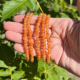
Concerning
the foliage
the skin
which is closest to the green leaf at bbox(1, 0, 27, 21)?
the foliage

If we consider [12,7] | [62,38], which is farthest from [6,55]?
[62,38]

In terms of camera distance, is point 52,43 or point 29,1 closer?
point 29,1

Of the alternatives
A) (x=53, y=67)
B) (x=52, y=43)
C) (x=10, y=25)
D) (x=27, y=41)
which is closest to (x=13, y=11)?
(x=10, y=25)

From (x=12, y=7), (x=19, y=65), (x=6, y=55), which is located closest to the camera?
(x=12, y=7)

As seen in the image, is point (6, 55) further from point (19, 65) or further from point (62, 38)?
point (62, 38)

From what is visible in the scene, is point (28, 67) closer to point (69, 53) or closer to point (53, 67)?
point (53, 67)

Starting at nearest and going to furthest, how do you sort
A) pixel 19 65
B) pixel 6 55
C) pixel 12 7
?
pixel 12 7 → pixel 6 55 → pixel 19 65

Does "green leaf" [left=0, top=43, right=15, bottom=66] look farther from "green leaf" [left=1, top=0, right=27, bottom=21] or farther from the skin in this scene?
"green leaf" [left=1, top=0, right=27, bottom=21]

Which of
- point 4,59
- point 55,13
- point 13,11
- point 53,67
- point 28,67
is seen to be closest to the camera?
point 13,11
